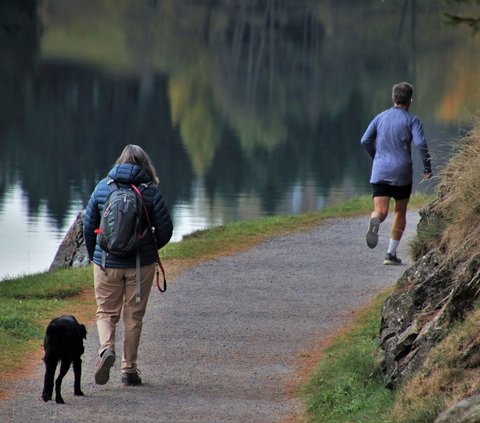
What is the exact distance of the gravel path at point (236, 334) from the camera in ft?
30.5

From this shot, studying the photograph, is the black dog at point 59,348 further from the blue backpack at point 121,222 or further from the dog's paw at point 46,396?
the blue backpack at point 121,222

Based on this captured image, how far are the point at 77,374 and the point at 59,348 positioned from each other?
31cm

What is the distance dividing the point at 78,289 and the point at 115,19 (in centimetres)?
8825

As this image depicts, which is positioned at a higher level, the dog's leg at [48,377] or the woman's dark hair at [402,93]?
the woman's dark hair at [402,93]

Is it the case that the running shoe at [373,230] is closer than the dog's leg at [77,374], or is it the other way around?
the dog's leg at [77,374]

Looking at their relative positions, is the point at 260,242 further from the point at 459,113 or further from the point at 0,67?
the point at 0,67

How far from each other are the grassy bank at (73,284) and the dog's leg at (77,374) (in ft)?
3.27

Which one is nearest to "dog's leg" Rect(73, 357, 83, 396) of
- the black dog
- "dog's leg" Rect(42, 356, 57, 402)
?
the black dog

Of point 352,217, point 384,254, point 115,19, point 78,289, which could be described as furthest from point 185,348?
point 115,19

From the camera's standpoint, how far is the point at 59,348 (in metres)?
9.28

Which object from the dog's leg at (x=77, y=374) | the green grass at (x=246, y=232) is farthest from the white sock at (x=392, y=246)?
the dog's leg at (x=77, y=374)

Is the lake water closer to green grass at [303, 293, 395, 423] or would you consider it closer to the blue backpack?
green grass at [303, 293, 395, 423]

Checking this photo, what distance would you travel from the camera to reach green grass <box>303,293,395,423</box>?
8.35 meters

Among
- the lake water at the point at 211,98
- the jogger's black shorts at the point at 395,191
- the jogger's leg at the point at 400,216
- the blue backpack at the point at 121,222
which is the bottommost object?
the lake water at the point at 211,98
